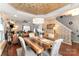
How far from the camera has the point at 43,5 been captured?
8.48 feet

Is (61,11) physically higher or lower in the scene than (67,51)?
higher

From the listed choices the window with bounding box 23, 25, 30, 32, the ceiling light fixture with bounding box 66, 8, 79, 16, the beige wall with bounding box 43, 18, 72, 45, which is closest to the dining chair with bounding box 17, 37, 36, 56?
the window with bounding box 23, 25, 30, 32

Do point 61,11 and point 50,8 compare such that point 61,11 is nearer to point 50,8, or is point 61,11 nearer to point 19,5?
point 50,8

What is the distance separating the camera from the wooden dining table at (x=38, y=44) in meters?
2.55

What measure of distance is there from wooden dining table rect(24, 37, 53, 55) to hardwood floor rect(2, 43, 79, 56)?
0.20 m

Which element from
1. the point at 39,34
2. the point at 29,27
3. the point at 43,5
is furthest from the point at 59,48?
the point at 43,5

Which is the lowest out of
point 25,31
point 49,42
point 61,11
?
point 49,42

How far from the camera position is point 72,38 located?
100 inches

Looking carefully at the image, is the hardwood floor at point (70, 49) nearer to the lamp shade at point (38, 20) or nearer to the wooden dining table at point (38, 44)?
the wooden dining table at point (38, 44)

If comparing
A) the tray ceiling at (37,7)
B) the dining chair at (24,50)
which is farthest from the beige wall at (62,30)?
the dining chair at (24,50)

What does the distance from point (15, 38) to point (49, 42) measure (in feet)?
1.92

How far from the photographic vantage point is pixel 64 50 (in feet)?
8.43

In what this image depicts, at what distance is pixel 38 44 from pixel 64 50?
1.51 feet

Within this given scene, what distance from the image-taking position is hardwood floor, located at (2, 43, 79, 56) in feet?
8.36
